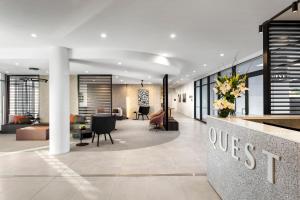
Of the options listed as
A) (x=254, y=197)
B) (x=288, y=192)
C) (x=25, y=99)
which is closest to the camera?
(x=288, y=192)

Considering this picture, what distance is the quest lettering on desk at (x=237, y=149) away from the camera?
159 cm

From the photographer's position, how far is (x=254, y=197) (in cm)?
189

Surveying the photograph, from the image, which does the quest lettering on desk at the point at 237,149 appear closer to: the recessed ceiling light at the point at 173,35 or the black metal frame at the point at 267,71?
the black metal frame at the point at 267,71

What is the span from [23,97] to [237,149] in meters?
12.1

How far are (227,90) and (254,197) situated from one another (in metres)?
1.63

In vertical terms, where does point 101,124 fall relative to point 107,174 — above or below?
above

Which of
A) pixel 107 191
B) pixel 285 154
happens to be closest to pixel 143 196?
pixel 107 191

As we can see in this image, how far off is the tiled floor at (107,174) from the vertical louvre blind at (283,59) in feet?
7.47

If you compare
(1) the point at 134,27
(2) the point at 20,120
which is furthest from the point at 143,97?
(1) the point at 134,27

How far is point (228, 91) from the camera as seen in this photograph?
10.0 ft

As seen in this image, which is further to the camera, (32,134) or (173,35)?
(32,134)

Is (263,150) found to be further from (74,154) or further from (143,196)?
(74,154)

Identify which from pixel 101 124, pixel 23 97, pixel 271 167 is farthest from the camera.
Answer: pixel 23 97

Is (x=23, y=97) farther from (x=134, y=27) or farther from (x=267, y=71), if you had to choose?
(x=267, y=71)
